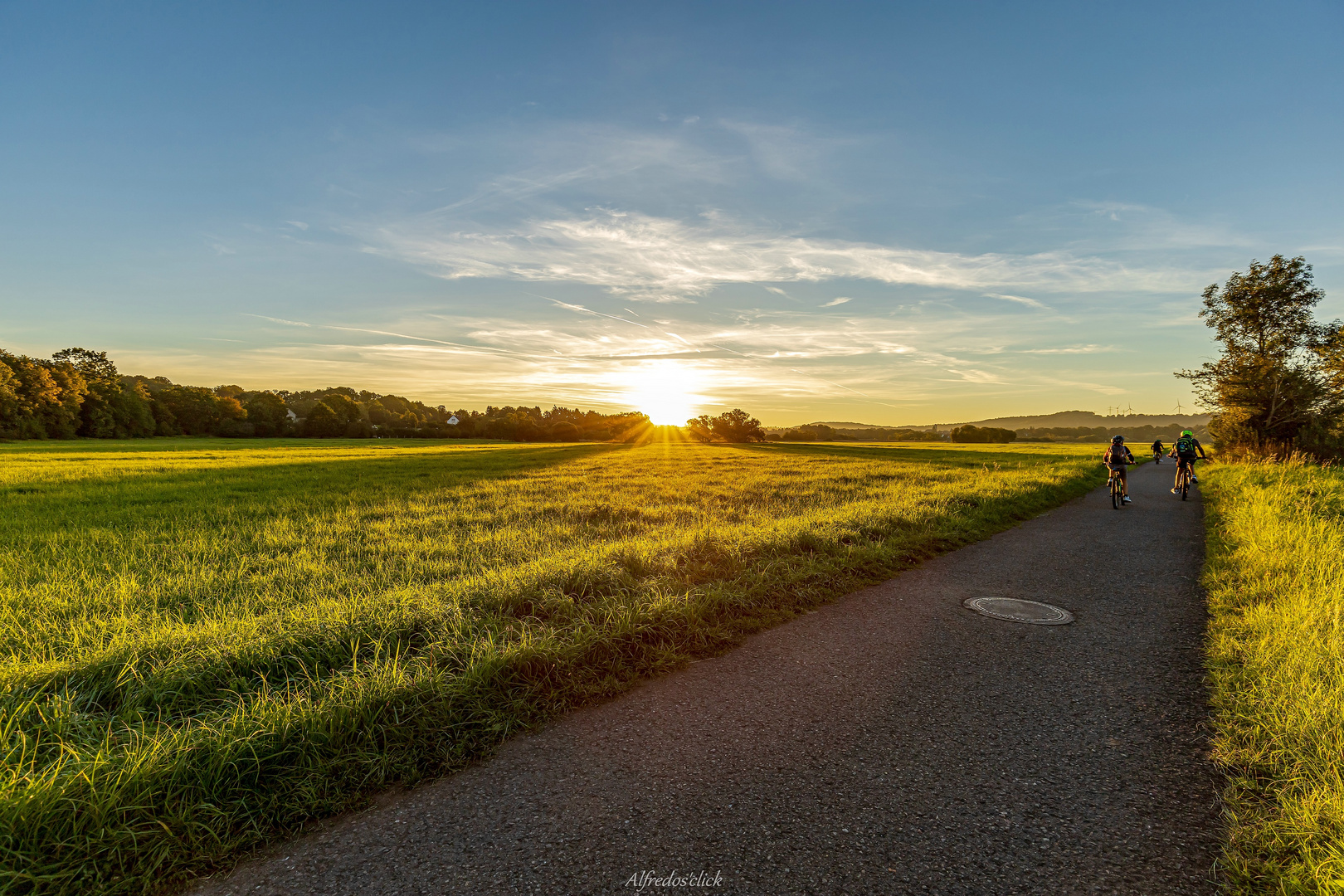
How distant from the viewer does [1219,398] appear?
33.2m

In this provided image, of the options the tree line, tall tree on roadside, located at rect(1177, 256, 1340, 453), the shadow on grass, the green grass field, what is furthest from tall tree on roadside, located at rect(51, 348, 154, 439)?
tall tree on roadside, located at rect(1177, 256, 1340, 453)

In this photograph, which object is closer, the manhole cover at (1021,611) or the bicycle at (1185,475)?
the manhole cover at (1021,611)

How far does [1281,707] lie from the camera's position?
4.02 metres

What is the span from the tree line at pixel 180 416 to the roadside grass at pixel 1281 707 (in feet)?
324

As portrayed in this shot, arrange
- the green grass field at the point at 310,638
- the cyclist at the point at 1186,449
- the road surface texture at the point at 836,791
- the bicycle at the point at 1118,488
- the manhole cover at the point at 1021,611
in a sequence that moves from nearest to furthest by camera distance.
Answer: the road surface texture at the point at 836,791, the green grass field at the point at 310,638, the manhole cover at the point at 1021,611, the bicycle at the point at 1118,488, the cyclist at the point at 1186,449

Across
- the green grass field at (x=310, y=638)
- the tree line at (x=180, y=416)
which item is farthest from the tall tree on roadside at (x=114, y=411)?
the green grass field at (x=310, y=638)

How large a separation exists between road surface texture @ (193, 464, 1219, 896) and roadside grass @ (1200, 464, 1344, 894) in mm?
171

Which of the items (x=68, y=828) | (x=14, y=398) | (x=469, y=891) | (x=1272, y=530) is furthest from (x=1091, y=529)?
(x=14, y=398)

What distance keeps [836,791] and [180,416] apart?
12052cm

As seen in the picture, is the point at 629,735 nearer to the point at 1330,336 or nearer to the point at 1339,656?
the point at 1339,656

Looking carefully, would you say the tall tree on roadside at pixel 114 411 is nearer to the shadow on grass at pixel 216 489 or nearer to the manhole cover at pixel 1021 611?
the shadow on grass at pixel 216 489

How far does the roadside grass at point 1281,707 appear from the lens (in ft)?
9.21

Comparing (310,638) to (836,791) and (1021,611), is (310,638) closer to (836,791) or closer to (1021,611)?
(836,791)

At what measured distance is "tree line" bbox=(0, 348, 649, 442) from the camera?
7231 cm
